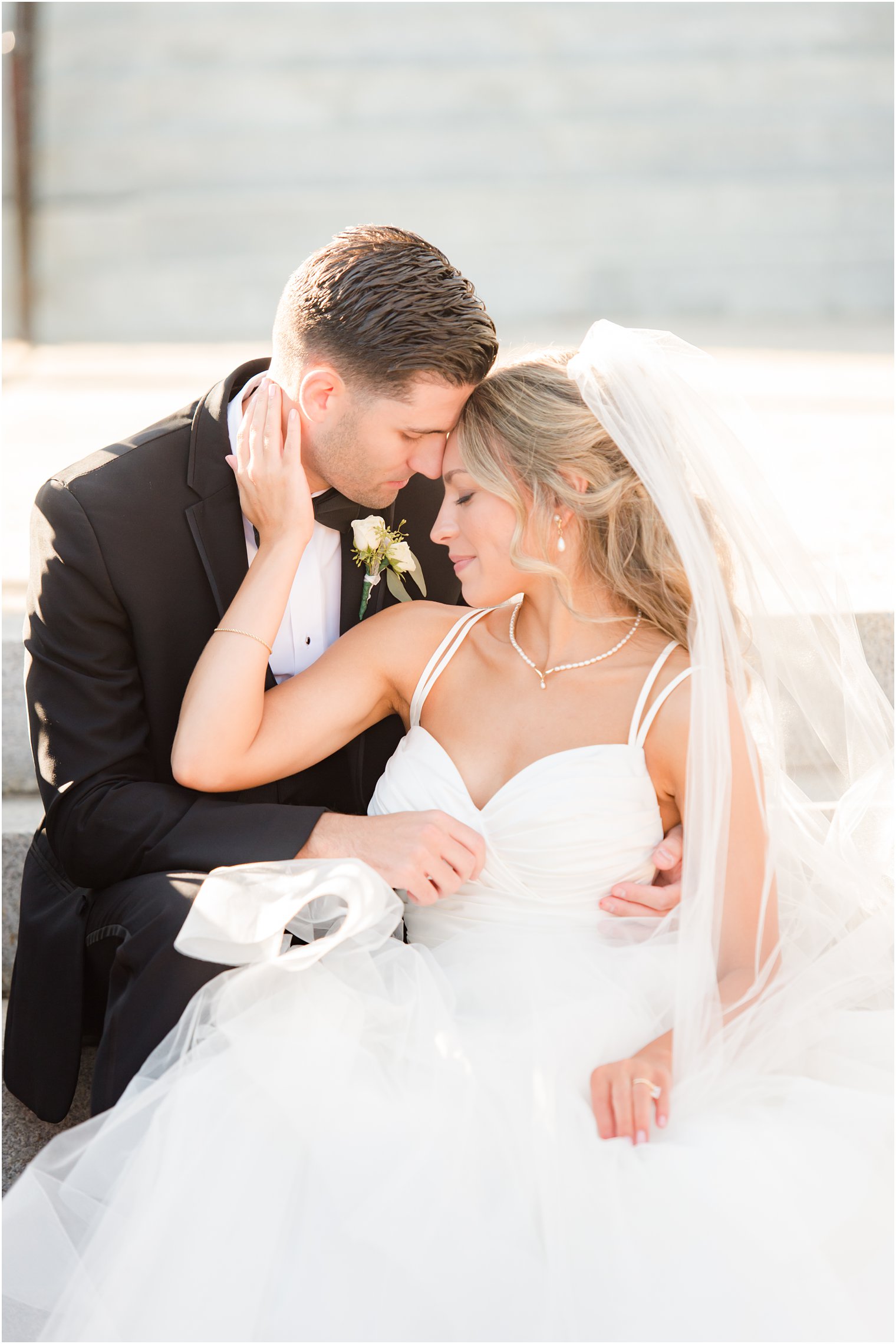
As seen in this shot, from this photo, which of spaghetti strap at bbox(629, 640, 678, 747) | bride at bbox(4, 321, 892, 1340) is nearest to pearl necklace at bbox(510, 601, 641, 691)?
bride at bbox(4, 321, 892, 1340)

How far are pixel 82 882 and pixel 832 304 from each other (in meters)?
11.8

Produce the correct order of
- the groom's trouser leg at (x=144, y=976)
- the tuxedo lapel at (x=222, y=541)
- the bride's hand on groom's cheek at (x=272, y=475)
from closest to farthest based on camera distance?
the groom's trouser leg at (x=144, y=976), the bride's hand on groom's cheek at (x=272, y=475), the tuxedo lapel at (x=222, y=541)

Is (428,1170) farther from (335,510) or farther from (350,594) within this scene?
(335,510)

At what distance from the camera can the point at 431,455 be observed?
248 centimetres

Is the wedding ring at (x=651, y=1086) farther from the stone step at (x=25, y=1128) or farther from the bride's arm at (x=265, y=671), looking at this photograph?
the stone step at (x=25, y=1128)

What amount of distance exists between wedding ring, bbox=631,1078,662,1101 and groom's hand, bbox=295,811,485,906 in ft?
1.68

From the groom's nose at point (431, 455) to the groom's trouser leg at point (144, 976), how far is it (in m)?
1.00

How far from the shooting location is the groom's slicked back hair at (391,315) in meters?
2.38

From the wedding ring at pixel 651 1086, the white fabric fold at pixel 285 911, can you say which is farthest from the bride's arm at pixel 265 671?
the wedding ring at pixel 651 1086

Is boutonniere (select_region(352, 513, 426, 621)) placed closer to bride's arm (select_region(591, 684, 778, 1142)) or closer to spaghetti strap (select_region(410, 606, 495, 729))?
spaghetti strap (select_region(410, 606, 495, 729))

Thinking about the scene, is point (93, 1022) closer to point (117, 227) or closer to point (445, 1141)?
point (445, 1141)

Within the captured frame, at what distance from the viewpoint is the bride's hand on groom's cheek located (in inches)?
92.2

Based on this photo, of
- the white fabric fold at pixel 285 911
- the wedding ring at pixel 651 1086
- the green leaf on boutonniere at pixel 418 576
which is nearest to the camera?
the wedding ring at pixel 651 1086

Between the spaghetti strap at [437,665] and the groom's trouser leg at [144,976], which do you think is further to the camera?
the spaghetti strap at [437,665]
